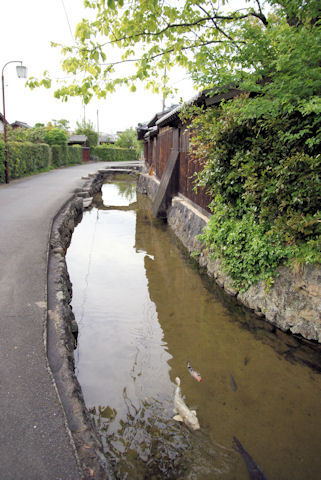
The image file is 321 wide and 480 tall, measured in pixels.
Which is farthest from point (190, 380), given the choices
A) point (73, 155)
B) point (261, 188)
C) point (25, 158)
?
point (73, 155)

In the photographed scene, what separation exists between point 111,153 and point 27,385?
147ft

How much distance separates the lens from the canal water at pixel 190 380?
2.42m

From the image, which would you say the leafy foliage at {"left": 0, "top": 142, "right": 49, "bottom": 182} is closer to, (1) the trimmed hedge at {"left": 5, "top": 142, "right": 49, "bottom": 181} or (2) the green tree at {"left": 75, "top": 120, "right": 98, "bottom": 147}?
(1) the trimmed hedge at {"left": 5, "top": 142, "right": 49, "bottom": 181}

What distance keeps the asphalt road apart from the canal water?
2.08 ft

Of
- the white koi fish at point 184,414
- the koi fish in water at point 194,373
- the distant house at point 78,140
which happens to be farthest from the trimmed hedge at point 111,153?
the white koi fish at point 184,414

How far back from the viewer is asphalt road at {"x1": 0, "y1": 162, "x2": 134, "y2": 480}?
6.00 feet

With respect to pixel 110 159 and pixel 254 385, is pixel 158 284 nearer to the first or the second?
pixel 254 385

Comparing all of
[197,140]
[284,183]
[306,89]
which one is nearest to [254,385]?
[284,183]

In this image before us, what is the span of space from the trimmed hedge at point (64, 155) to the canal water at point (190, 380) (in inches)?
884

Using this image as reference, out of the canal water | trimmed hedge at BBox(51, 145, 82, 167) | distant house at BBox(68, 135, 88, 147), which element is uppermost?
distant house at BBox(68, 135, 88, 147)

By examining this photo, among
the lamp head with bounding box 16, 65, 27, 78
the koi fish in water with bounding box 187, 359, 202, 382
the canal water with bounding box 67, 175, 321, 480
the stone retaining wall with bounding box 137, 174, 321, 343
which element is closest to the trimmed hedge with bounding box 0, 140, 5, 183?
the lamp head with bounding box 16, 65, 27, 78

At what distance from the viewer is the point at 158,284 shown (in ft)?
19.3

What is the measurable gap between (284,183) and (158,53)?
3.21 m

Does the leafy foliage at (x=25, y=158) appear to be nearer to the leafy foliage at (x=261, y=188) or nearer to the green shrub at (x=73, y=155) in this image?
the green shrub at (x=73, y=155)
